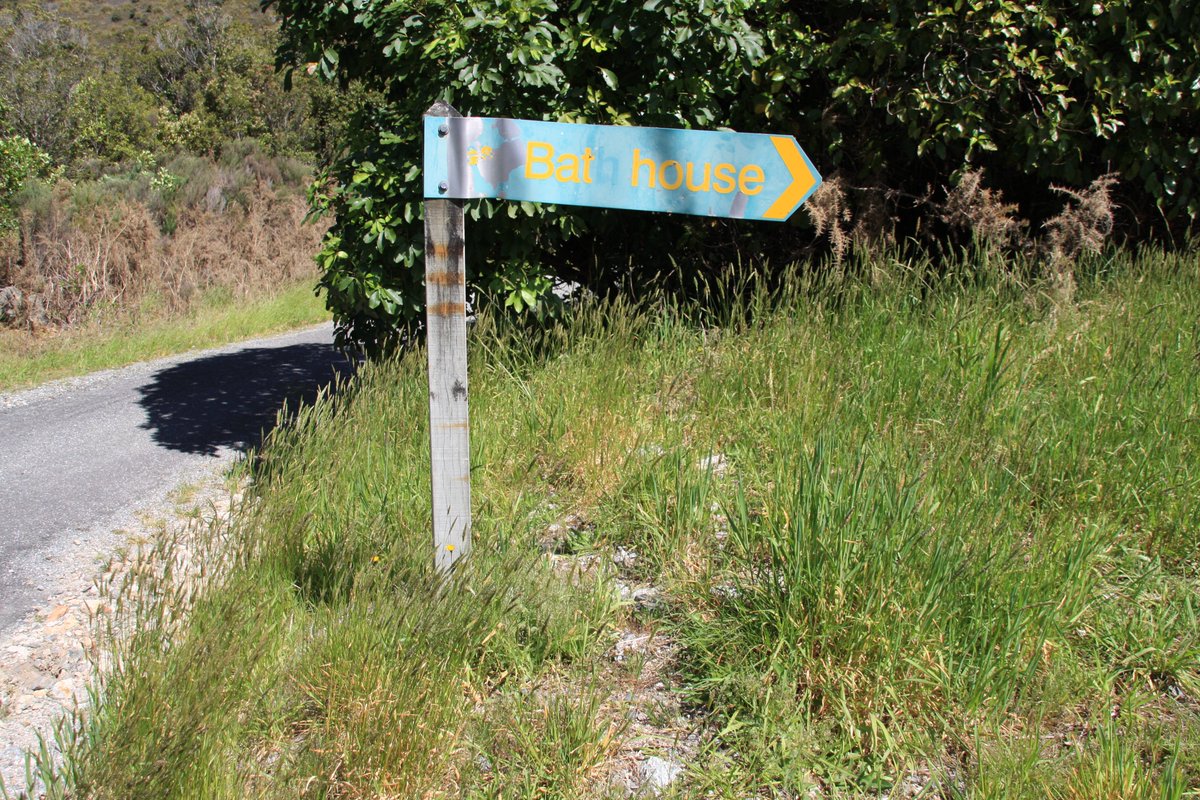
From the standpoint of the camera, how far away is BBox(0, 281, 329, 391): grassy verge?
32.4 feet

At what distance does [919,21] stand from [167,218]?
11.6 meters

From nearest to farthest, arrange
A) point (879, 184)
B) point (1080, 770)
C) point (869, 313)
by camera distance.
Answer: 1. point (1080, 770)
2. point (869, 313)
3. point (879, 184)

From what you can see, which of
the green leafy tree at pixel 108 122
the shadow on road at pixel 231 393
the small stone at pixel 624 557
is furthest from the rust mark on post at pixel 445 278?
the green leafy tree at pixel 108 122

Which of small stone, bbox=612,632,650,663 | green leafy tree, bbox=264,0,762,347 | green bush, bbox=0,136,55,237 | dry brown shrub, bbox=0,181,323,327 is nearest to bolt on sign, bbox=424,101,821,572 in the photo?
small stone, bbox=612,632,650,663

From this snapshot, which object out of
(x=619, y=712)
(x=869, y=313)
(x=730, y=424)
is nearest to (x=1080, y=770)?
(x=619, y=712)

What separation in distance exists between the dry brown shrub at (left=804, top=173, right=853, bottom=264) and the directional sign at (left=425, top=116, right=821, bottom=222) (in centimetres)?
232

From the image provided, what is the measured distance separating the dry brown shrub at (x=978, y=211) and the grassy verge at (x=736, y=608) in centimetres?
131

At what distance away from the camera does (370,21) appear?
5.55 m

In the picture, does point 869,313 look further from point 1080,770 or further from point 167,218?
point 167,218

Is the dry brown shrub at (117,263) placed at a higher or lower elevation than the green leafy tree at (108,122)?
lower

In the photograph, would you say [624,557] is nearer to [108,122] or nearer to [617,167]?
[617,167]

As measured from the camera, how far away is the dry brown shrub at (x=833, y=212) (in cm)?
583

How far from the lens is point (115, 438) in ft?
23.5

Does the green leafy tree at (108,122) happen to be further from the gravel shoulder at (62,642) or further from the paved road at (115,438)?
the gravel shoulder at (62,642)
